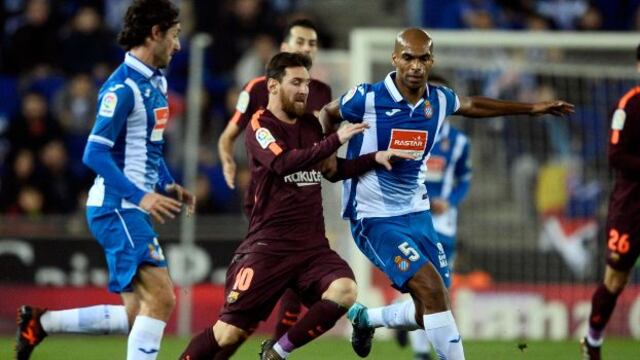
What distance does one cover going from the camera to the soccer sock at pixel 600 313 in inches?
353

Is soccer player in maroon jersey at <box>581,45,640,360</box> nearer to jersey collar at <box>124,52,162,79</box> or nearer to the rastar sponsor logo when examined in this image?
the rastar sponsor logo

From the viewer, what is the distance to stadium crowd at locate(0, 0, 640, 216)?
13.5 metres

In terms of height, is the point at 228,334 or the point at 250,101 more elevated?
the point at 250,101

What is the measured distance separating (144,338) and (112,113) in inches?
50.4

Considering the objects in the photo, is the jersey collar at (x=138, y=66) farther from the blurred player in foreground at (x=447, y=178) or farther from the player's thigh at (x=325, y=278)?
the blurred player in foreground at (x=447, y=178)

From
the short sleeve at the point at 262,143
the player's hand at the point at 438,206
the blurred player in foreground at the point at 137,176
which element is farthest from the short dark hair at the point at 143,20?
the player's hand at the point at 438,206

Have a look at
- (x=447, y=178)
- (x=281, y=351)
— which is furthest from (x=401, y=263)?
(x=447, y=178)

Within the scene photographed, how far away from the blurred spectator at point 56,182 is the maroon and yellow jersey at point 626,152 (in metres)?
6.47

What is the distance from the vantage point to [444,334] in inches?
286

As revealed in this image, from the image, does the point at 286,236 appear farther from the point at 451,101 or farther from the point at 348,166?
the point at 451,101

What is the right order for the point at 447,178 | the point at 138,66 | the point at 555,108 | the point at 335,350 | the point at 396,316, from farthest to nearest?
the point at 335,350 → the point at 447,178 → the point at 396,316 → the point at 555,108 → the point at 138,66

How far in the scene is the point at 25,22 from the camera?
50.9 feet

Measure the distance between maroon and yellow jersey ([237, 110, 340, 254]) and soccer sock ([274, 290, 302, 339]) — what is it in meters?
0.94

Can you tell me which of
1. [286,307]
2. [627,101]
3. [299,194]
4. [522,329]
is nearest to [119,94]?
[299,194]
